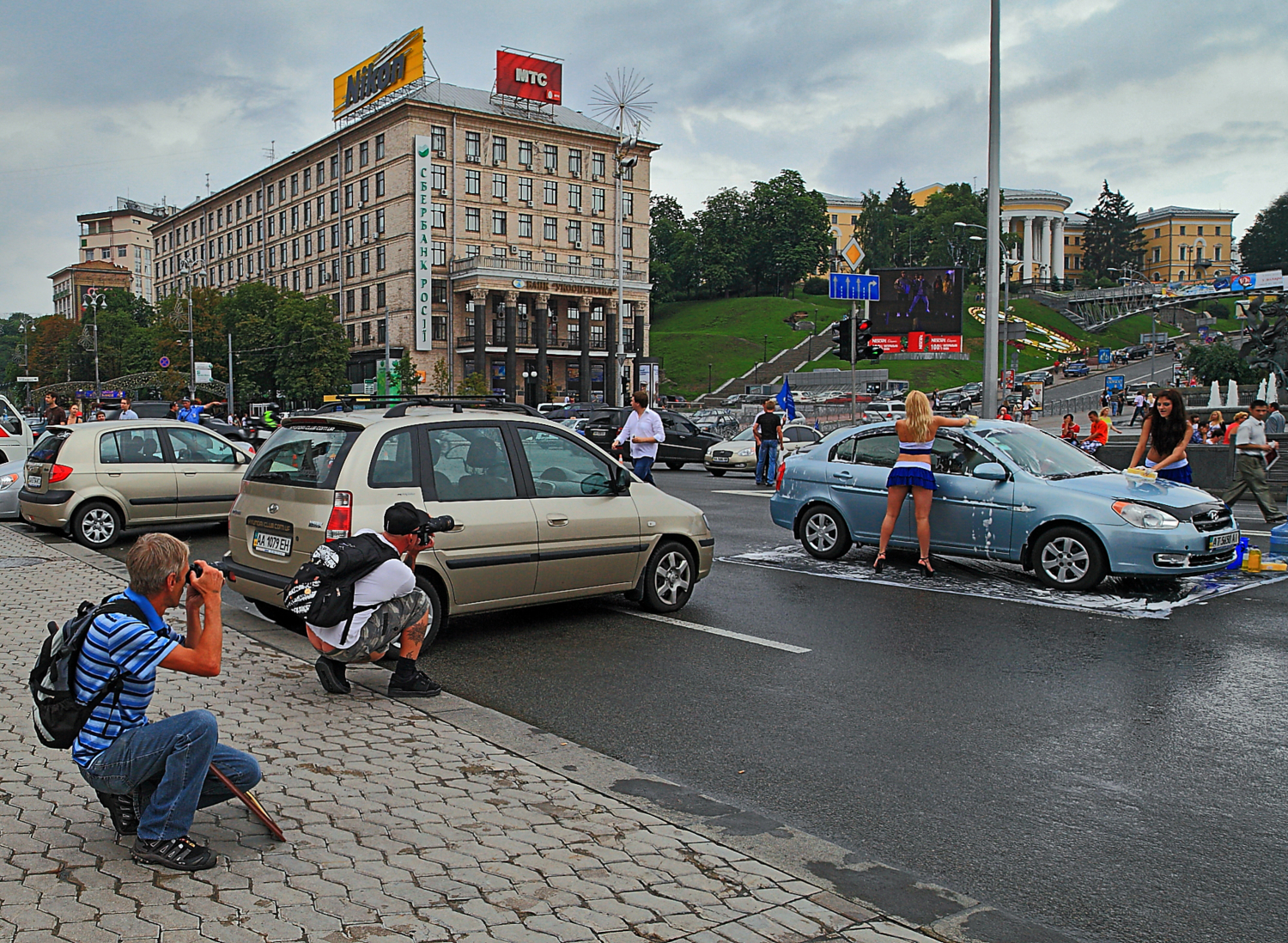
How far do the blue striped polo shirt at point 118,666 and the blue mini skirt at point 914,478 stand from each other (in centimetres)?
784

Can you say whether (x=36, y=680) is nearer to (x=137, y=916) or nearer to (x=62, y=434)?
(x=137, y=916)

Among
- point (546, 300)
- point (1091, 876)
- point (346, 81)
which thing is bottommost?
point (1091, 876)

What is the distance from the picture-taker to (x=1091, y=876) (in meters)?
4.01

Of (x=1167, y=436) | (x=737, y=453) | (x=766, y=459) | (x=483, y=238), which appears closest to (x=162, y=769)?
(x=1167, y=436)

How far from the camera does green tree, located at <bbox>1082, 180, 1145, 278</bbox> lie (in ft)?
533

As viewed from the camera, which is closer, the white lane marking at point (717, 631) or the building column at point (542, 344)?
the white lane marking at point (717, 631)

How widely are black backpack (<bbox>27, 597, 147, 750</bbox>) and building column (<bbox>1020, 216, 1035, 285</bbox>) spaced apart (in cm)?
16220

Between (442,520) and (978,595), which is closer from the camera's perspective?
(442,520)

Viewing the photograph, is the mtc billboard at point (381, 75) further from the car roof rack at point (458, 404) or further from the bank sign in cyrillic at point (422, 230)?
the car roof rack at point (458, 404)

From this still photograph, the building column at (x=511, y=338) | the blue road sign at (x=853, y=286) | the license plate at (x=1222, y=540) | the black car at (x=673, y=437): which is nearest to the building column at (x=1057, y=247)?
the building column at (x=511, y=338)

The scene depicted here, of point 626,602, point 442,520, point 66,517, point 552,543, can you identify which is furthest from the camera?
point 66,517

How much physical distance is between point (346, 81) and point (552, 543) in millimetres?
90955

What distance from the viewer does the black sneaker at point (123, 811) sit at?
3.82 meters

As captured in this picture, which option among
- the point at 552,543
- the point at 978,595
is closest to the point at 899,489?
the point at 978,595
